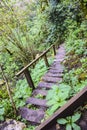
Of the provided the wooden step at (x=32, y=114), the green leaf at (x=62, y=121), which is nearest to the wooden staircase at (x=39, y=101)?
the wooden step at (x=32, y=114)

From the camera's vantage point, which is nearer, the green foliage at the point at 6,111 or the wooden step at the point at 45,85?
the green foliage at the point at 6,111

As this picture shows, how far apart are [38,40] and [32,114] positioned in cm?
1070

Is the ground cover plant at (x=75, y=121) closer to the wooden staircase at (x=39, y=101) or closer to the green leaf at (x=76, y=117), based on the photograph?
the green leaf at (x=76, y=117)

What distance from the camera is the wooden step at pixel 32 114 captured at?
4.95 m

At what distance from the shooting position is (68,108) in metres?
2.99

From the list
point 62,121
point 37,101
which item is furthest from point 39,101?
point 62,121

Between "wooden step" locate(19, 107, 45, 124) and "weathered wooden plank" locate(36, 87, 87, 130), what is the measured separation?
1876 mm

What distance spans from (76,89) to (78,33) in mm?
6960

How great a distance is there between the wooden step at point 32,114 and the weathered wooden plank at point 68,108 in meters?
1.88

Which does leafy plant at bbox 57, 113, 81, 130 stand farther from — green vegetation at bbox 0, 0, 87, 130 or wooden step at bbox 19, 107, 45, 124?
wooden step at bbox 19, 107, 45, 124

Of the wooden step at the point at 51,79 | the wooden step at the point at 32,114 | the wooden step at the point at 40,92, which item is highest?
the wooden step at the point at 51,79

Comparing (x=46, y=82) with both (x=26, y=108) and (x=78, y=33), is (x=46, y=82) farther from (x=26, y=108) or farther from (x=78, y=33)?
(x=78, y=33)

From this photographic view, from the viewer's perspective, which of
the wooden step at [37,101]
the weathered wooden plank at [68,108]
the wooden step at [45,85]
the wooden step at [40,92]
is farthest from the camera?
the wooden step at [45,85]

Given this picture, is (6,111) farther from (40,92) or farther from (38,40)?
(38,40)
